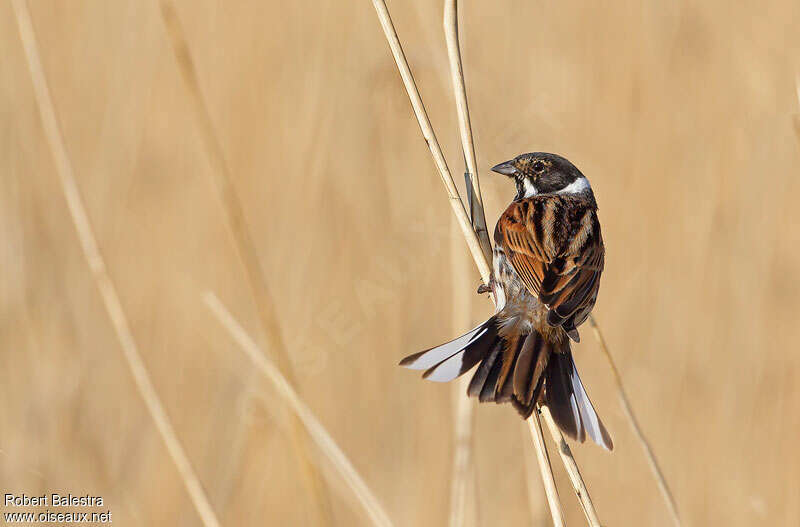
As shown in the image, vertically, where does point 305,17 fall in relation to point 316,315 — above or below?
above

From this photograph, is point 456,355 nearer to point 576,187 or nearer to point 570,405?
point 570,405

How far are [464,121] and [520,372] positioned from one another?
475 millimetres

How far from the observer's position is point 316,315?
3373mm

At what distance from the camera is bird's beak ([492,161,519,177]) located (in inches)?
88.7

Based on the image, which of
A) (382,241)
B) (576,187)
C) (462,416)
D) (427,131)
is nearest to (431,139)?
(427,131)

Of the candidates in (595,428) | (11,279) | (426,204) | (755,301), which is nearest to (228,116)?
(426,204)

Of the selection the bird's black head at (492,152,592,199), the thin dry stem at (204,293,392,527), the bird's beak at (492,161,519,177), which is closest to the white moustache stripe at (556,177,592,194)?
the bird's black head at (492,152,592,199)

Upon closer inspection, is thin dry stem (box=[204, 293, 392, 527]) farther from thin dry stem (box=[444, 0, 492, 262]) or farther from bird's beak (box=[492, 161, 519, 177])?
bird's beak (box=[492, 161, 519, 177])

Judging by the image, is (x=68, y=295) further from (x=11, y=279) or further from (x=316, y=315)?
(x=316, y=315)

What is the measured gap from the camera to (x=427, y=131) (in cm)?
157

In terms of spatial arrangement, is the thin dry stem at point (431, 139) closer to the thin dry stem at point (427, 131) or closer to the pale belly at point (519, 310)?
the thin dry stem at point (427, 131)

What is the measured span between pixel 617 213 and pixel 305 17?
4.48 ft

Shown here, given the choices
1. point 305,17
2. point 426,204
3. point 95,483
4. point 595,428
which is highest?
point 305,17

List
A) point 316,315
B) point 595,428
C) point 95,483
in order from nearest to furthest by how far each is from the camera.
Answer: point 595,428, point 95,483, point 316,315
